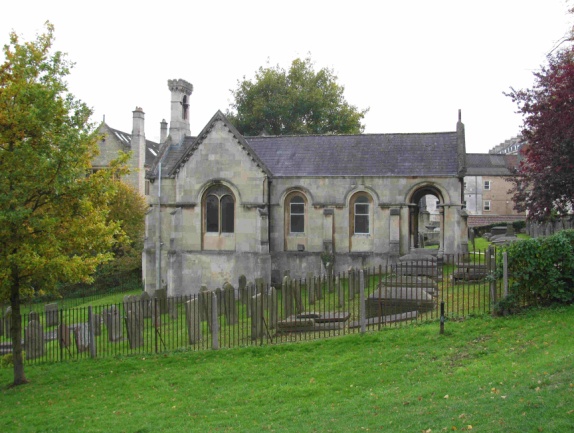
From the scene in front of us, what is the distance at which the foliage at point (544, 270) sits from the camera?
14.6 meters

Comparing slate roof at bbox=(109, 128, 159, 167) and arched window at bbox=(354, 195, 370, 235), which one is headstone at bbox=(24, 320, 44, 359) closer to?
arched window at bbox=(354, 195, 370, 235)

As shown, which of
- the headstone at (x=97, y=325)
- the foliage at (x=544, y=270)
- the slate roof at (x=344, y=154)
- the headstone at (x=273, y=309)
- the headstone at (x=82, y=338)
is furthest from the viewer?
the slate roof at (x=344, y=154)

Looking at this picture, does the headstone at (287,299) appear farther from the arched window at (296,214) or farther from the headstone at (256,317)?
the arched window at (296,214)

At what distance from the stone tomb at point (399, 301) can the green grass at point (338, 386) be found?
2.02 metres

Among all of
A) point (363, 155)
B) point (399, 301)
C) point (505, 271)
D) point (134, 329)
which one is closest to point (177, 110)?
point (363, 155)

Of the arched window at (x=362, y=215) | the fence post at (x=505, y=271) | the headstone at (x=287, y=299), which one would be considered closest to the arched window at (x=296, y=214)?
the arched window at (x=362, y=215)

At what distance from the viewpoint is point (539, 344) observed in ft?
39.8

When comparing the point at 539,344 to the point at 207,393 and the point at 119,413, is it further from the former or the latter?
the point at 119,413

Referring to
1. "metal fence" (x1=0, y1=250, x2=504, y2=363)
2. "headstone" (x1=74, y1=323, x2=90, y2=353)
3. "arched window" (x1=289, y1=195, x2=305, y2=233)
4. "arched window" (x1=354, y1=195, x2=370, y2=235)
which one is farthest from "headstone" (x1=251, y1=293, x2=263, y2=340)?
"arched window" (x1=354, y1=195, x2=370, y2=235)

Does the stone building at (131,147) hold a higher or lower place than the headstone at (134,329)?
higher

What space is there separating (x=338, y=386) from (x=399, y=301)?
5837 millimetres

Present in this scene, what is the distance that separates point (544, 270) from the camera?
1474 cm

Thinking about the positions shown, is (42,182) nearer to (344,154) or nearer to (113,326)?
(113,326)

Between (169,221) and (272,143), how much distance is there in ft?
22.8
